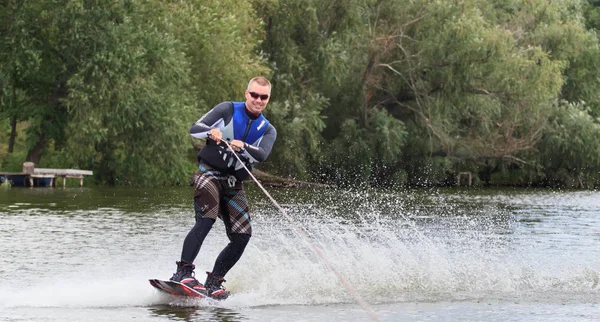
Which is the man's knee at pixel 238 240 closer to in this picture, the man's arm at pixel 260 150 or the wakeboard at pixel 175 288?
the wakeboard at pixel 175 288

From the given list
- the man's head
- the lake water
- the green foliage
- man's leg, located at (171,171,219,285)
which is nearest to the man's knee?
man's leg, located at (171,171,219,285)

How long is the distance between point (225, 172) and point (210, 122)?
0.45 m

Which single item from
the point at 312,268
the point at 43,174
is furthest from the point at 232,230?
the point at 43,174

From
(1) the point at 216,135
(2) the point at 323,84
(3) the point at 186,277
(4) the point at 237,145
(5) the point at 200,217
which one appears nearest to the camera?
(1) the point at 216,135

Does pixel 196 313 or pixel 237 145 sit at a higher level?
pixel 237 145

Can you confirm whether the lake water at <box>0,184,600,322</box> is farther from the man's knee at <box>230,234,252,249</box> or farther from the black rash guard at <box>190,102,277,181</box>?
the black rash guard at <box>190,102,277,181</box>

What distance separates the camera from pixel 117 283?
36.2 ft

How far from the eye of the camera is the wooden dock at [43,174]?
120ft

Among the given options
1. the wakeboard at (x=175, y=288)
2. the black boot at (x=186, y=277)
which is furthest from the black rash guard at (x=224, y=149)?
the wakeboard at (x=175, y=288)

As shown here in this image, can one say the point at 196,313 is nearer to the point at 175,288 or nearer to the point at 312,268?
the point at 175,288

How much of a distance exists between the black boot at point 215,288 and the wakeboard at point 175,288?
5.1 inches

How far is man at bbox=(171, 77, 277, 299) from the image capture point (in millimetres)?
9789

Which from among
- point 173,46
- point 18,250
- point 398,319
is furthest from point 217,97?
point 398,319

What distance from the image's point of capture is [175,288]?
9.70 m
